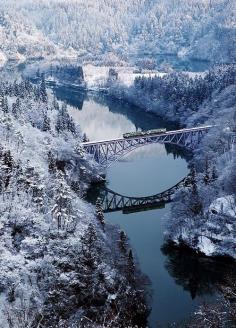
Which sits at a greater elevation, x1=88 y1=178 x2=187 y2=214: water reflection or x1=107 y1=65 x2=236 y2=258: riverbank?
x1=107 y1=65 x2=236 y2=258: riverbank

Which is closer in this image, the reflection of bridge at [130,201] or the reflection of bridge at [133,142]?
the reflection of bridge at [130,201]

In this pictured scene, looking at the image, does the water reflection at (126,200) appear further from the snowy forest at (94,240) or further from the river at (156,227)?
the river at (156,227)

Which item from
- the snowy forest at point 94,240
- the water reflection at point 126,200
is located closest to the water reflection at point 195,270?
the snowy forest at point 94,240

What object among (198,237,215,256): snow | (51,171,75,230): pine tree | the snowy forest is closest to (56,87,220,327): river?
the snowy forest

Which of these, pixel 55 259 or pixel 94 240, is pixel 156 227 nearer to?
pixel 94 240

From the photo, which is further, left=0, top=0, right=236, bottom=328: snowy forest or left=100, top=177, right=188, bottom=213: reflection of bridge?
left=100, top=177, right=188, bottom=213: reflection of bridge

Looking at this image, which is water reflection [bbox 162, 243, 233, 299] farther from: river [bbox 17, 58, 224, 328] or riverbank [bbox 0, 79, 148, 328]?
riverbank [bbox 0, 79, 148, 328]

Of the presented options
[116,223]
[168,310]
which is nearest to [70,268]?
[168,310]
